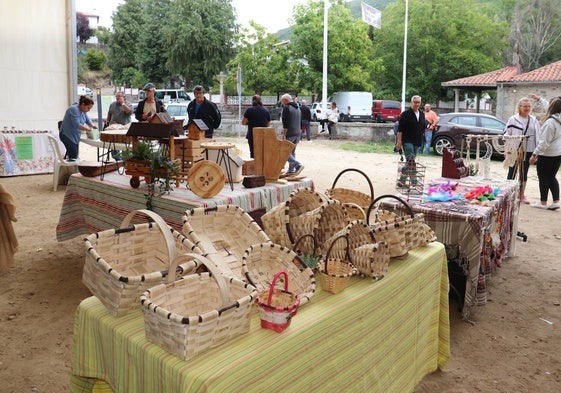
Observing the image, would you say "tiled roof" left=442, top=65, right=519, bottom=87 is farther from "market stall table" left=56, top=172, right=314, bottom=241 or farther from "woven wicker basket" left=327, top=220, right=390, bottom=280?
"woven wicker basket" left=327, top=220, right=390, bottom=280

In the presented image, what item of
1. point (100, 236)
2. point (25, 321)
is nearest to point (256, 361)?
point (100, 236)

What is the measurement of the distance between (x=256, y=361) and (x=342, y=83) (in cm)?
3045

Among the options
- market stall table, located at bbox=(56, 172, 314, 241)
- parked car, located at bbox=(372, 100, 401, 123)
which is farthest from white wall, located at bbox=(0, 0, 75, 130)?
parked car, located at bbox=(372, 100, 401, 123)

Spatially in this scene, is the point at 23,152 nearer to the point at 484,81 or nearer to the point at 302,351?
the point at 302,351

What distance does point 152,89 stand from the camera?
22.0 ft

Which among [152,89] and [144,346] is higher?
[152,89]

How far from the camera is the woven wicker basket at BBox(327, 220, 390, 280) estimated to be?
2.11m

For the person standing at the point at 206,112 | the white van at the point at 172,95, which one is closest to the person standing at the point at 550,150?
the person standing at the point at 206,112

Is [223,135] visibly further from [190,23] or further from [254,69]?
[190,23]

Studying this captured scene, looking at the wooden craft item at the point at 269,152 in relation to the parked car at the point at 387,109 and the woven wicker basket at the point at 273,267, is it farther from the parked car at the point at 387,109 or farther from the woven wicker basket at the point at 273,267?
the parked car at the point at 387,109

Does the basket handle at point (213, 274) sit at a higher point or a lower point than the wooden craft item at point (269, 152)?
lower

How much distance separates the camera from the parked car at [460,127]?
14.2m

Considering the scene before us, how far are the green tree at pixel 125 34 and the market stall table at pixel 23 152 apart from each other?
33743 mm

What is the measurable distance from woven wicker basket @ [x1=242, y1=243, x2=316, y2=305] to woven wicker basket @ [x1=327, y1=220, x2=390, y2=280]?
0.18 metres
